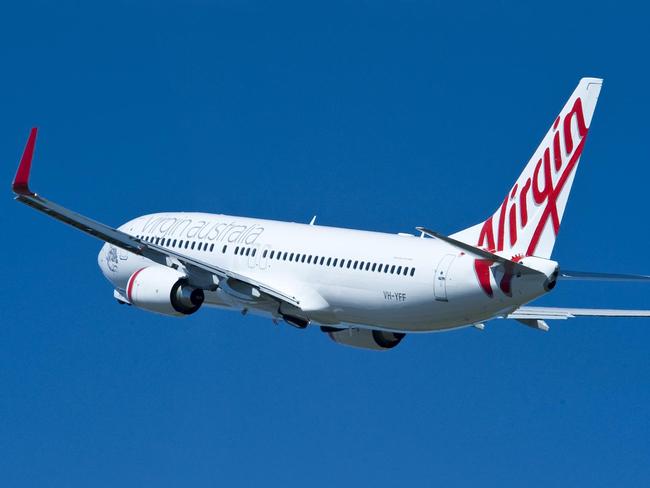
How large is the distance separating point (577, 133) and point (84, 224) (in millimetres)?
19248

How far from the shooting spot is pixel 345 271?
7200cm

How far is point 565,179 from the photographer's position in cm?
6756

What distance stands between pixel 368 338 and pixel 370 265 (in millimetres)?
6312

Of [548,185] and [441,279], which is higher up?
[548,185]

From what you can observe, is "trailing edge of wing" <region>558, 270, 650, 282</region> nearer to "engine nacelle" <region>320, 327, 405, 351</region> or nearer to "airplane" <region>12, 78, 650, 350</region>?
"airplane" <region>12, 78, 650, 350</region>

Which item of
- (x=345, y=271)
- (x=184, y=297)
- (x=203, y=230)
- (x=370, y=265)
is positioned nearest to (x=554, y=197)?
(x=370, y=265)

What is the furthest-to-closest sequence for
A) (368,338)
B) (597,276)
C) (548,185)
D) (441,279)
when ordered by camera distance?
(368,338) → (441,279) → (548,185) → (597,276)

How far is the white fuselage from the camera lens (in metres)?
68.4

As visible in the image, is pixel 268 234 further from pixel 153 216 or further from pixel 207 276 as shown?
pixel 153 216

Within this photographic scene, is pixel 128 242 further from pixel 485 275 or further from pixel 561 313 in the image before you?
pixel 561 313

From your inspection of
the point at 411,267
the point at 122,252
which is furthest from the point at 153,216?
the point at 411,267

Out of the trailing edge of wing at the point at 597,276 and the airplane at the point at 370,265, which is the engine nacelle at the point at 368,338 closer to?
the airplane at the point at 370,265

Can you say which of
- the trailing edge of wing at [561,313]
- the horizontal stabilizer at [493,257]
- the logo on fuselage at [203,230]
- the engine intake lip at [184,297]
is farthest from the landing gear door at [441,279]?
the engine intake lip at [184,297]

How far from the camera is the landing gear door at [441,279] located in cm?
6856
